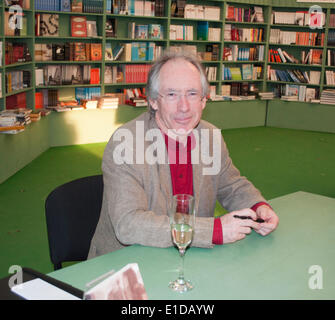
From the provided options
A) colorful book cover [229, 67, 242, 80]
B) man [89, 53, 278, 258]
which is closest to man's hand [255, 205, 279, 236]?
man [89, 53, 278, 258]

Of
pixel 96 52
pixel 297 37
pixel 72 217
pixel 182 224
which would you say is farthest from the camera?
pixel 297 37

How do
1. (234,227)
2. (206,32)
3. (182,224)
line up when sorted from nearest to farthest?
(182,224) → (234,227) → (206,32)

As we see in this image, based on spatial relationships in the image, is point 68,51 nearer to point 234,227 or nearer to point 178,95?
point 178,95

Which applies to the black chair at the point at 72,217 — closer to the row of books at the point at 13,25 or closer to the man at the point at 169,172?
the man at the point at 169,172

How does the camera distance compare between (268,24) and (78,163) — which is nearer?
(78,163)

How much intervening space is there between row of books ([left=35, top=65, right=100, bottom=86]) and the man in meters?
4.90

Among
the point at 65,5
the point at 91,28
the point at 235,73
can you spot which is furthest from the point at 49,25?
the point at 235,73

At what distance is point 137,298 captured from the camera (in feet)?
3.69

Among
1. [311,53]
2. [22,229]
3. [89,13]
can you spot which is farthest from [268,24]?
[22,229]

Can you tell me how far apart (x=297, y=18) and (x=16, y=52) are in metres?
5.16

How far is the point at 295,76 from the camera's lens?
875 cm

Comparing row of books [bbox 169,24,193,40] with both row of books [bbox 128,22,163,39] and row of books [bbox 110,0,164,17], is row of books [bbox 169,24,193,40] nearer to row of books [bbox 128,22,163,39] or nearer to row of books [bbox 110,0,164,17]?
row of books [bbox 128,22,163,39]
